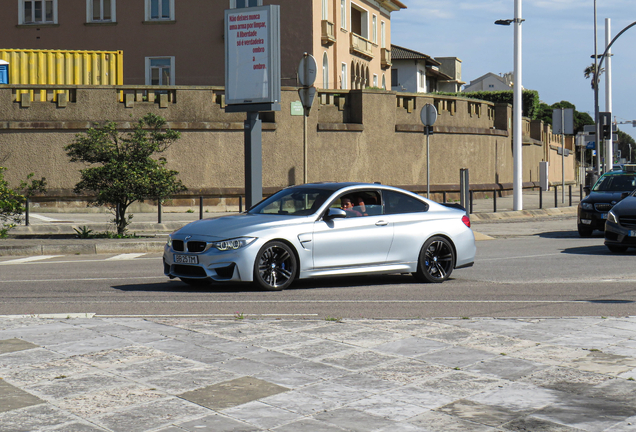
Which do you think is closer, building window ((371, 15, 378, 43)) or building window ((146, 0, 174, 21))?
building window ((146, 0, 174, 21))

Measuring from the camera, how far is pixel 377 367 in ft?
20.2

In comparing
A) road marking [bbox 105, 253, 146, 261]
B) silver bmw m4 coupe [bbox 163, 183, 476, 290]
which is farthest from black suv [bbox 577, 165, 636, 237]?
road marking [bbox 105, 253, 146, 261]

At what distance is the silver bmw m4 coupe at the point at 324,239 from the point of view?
10.5 meters

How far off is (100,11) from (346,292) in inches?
1193

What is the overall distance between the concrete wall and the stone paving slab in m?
21.4

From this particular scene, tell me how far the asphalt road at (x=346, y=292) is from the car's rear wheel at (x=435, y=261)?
22 cm

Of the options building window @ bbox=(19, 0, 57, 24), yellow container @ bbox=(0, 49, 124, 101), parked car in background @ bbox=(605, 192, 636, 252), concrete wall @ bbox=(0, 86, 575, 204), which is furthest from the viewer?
building window @ bbox=(19, 0, 57, 24)

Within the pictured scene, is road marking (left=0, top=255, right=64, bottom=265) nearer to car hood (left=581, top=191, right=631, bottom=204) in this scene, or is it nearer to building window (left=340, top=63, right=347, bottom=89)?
car hood (left=581, top=191, right=631, bottom=204)

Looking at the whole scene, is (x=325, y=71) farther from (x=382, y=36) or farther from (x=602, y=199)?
(x=602, y=199)

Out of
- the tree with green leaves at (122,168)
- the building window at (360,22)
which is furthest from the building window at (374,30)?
the tree with green leaves at (122,168)

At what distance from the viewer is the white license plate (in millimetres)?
10625

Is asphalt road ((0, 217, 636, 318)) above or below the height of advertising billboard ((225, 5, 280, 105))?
below

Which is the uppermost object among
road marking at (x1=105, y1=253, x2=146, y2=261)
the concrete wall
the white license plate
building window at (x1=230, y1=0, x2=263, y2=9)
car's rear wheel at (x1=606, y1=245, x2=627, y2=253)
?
building window at (x1=230, y1=0, x2=263, y2=9)

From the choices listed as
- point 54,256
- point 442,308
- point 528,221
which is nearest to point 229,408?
point 442,308
